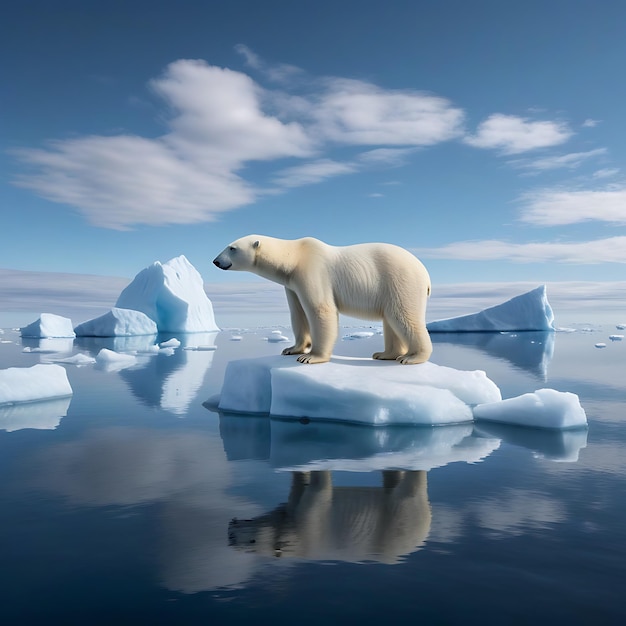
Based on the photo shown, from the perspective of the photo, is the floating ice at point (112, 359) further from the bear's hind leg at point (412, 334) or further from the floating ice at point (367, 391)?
the bear's hind leg at point (412, 334)

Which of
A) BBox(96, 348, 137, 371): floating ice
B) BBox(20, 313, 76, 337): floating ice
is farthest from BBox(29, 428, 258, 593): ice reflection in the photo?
BBox(20, 313, 76, 337): floating ice

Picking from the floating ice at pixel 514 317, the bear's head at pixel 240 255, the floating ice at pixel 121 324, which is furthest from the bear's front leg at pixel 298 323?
the floating ice at pixel 514 317

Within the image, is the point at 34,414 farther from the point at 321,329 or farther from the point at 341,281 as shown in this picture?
the point at 341,281

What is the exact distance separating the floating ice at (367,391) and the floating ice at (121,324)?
77.2 feet

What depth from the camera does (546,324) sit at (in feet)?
116

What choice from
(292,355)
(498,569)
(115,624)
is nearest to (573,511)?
(498,569)

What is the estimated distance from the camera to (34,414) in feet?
22.2

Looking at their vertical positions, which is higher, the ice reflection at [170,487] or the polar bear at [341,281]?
the polar bear at [341,281]

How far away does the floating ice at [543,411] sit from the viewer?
576cm

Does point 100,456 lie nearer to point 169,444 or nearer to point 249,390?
point 169,444

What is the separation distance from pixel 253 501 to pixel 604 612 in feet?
6.45

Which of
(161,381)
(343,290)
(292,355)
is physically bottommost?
(161,381)

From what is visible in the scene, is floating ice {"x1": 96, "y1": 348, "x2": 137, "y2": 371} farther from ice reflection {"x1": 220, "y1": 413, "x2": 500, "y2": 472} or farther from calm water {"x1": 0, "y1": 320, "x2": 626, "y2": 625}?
ice reflection {"x1": 220, "y1": 413, "x2": 500, "y2": 472}

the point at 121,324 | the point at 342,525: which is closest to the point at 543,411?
the point at 342,525
